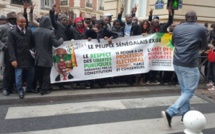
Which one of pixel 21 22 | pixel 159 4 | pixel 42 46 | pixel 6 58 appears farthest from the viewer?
pixel 159 4

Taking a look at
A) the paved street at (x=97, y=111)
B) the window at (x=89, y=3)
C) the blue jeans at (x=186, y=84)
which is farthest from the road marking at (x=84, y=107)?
the window at (x=89, y=3)

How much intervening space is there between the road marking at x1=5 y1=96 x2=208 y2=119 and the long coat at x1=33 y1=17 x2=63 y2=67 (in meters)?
1.10

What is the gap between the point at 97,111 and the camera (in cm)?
544

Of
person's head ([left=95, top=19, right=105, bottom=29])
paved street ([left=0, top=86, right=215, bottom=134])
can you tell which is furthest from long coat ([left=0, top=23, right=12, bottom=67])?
person's head ([left=95, top=19, right=105, bottom=29])

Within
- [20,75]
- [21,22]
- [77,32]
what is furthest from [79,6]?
[20,75]

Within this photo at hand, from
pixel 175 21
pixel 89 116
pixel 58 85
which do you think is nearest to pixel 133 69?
pixel 58 85

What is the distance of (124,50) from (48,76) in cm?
213

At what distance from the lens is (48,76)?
21.0 ft

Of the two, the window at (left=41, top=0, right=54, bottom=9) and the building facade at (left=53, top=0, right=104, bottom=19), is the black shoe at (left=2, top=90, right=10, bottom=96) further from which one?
the building facade at (left=53, top=0, right=104, bottom=19)

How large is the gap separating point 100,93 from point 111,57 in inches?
43.3

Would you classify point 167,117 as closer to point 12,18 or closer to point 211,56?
point 211,56

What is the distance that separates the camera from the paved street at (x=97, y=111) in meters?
4.54

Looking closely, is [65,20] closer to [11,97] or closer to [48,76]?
[48,76]

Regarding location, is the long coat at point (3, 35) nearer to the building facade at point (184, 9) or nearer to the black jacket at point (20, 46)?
the black jacket at point (20, 46)
